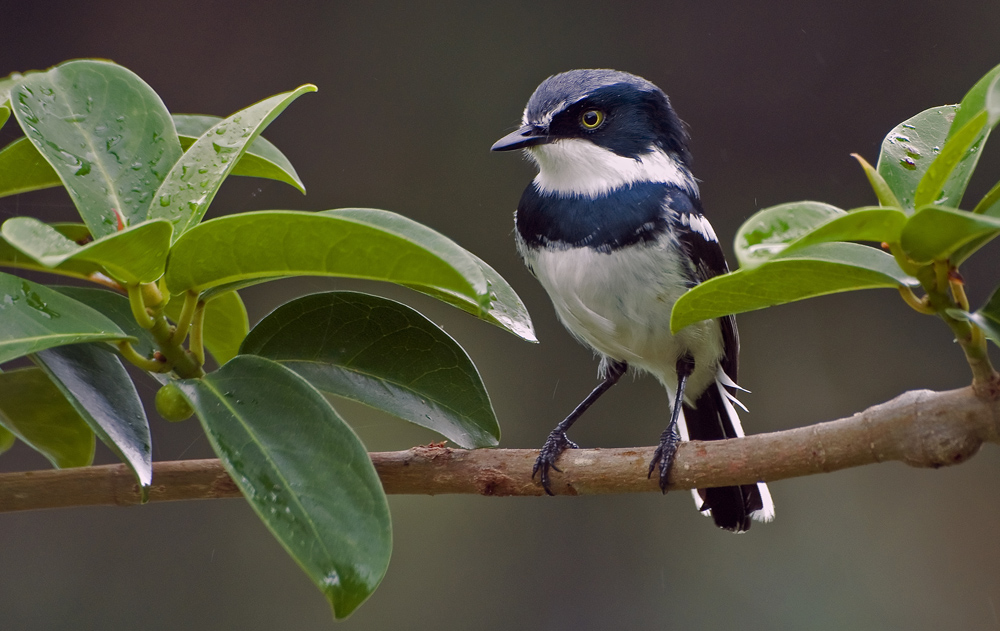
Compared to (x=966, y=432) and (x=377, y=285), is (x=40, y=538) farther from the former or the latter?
(x=966, y=432)

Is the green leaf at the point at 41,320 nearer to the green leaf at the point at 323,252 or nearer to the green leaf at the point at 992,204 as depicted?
the green leaf at the point at 323,252

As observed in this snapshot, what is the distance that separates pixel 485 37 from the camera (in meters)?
4.78

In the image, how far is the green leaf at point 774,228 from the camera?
30.7 inches

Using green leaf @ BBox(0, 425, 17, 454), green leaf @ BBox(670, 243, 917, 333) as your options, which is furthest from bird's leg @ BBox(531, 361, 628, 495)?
green leaf @ BBox(0, 425, 17, 454)

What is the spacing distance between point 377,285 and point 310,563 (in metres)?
3.50

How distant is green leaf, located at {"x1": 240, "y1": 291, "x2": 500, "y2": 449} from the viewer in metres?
1.16

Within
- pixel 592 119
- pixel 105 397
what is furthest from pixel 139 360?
pixel 592 119

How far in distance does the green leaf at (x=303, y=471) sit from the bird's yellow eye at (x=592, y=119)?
1.19 metres

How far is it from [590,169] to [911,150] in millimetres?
976

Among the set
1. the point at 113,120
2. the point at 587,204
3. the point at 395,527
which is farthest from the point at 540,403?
A: the point at 113,120

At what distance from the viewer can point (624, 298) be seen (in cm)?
Answer: 185

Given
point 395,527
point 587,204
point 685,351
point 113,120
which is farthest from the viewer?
point 395,527

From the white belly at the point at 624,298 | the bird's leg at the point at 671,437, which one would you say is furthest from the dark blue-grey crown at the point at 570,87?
the bird's leg at the point at 671,437

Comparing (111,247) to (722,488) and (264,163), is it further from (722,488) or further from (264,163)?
(722,488)
